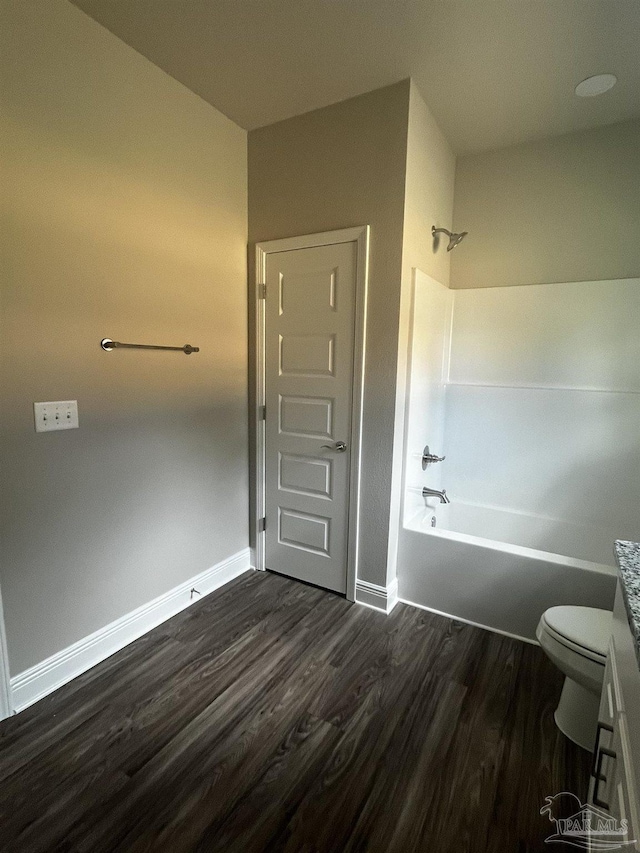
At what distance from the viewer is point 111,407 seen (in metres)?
1.88

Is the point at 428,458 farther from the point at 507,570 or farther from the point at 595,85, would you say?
the point at 595,85

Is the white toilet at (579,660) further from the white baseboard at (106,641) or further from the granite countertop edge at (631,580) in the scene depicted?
the white baseboard at (106,641)

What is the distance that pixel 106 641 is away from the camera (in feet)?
6.45

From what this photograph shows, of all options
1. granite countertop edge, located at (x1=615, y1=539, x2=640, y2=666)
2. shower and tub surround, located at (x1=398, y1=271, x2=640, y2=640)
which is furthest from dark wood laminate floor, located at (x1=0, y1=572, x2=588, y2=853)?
granite countertop edge, located at (x1=615, y1=539, x2=640, y2=666)

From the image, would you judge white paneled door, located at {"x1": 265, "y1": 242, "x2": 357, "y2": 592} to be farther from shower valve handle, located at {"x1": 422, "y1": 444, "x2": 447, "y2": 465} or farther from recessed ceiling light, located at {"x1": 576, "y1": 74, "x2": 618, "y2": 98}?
recessed ceiling light, located at {"x1": 576, "y1": 74, "x2": 618, "y2": 98}

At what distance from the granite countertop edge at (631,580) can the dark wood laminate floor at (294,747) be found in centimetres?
87

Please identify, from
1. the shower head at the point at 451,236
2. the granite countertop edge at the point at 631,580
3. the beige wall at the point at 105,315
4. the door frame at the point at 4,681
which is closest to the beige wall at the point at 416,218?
the shower head at the point at 451,236

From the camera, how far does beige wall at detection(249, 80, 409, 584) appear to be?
2086mm

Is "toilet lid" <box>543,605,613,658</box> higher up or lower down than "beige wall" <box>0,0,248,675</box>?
lower down

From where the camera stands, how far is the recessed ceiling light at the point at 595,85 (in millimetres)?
1930

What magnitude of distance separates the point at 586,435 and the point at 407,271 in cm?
145

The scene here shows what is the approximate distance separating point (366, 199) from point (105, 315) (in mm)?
1391

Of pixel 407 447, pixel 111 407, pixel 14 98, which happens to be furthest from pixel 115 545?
pixel 14 98

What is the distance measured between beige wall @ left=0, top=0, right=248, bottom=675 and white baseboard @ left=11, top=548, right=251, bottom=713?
0.05 metres
